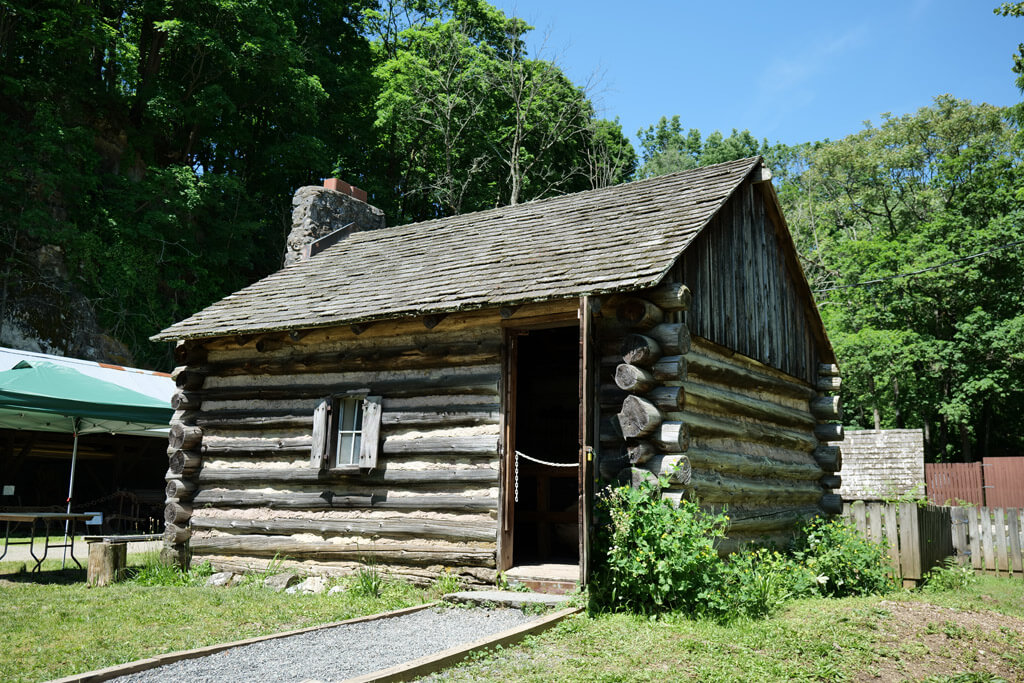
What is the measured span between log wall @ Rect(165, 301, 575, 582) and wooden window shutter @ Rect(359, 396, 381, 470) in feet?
0.35

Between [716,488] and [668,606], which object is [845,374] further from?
[668,606]

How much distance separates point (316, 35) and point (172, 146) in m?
7.94

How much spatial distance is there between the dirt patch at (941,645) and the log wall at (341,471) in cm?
402

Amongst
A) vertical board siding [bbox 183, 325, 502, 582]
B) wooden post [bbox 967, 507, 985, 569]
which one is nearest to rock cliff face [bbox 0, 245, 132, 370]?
vertical board siding [bbox 183, 325, 502, 582]

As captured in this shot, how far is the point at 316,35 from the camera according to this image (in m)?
32.2

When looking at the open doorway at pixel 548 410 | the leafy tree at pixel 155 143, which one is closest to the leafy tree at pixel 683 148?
the leafy tree at pixel 155 143

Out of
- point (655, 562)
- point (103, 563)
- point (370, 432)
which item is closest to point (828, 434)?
point (655, 562)

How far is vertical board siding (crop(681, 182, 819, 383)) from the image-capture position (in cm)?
955

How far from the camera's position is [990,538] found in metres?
12.5

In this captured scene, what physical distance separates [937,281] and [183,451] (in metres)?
27.2

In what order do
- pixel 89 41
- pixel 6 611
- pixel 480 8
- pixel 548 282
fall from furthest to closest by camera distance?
pixel 480 8, pixel 89 41, pixel 548 282, pixel 6 611

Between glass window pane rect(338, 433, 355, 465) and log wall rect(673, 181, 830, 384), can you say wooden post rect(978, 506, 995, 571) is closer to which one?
log wall rect(673, 181, 830, 384)

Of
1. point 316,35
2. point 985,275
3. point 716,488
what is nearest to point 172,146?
point 316,35

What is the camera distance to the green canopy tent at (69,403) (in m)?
12.6
